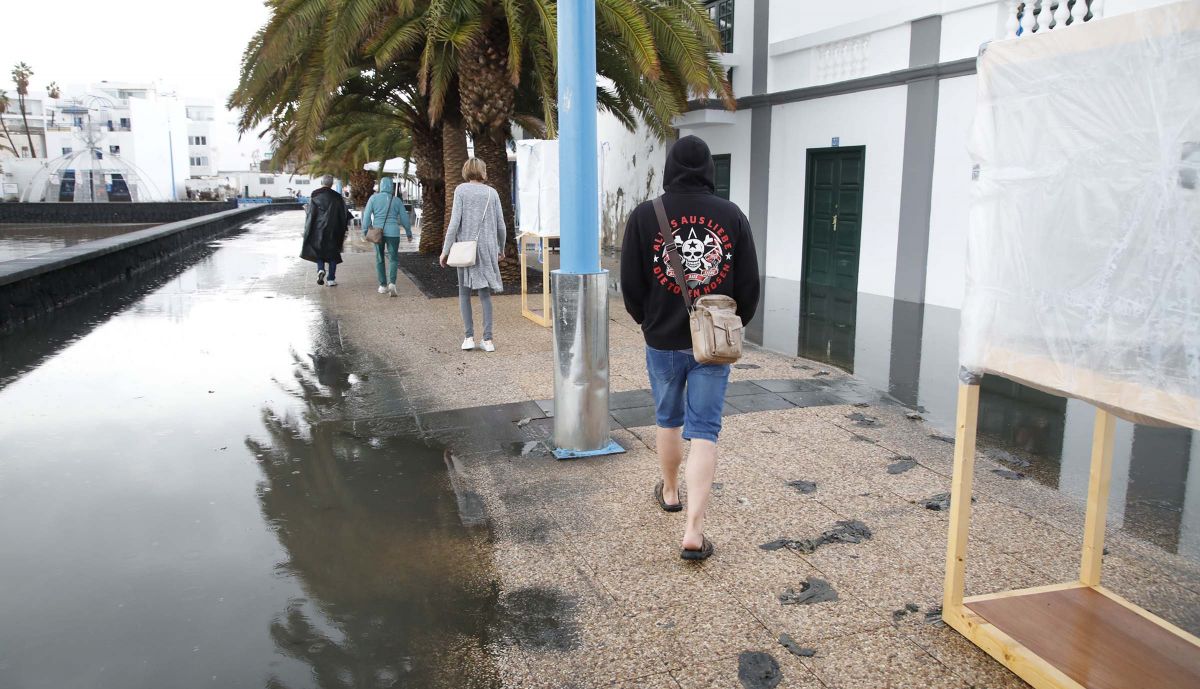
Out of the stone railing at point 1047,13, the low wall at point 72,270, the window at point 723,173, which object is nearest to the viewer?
the stone railing at point 1047,13

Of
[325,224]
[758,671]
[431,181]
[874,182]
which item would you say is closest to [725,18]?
[874,182]

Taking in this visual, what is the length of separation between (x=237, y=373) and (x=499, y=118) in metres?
6.95

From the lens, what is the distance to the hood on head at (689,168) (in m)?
3.50

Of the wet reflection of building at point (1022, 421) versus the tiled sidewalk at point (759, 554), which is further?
the wet reflection of building at point (1022, 421)

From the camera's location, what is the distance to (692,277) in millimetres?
3504

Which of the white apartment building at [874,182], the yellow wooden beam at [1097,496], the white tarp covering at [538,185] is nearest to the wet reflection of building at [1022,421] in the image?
the white apartment building at [874,182]

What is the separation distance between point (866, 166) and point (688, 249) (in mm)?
10382

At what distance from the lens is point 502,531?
394cm

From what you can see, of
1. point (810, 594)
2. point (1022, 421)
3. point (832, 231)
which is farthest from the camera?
point (832, 231)

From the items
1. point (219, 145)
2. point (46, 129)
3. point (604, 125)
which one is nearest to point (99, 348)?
point (604, 125)

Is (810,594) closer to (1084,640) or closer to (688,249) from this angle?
(1084,640)

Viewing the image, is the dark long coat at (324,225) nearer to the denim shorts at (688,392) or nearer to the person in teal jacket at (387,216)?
the person in teal jacket at (387,216)

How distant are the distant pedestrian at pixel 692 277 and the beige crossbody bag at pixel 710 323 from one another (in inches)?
1.0

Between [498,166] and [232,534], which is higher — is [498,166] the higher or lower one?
the higher one
